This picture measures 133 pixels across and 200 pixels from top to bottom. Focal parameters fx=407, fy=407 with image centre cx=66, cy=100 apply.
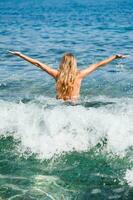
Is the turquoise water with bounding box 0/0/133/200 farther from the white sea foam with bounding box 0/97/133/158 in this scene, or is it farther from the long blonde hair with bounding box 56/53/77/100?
the long blonde hair with bounding box 56/53/77/100

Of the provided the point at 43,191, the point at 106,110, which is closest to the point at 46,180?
the point at 43,191

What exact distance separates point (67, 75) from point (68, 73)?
0.18 feet

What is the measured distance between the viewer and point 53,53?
23188 mm

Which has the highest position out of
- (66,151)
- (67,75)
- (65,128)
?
(67,75)

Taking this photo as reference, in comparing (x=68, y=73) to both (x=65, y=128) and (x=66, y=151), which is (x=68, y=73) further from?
(x=66, y=151)

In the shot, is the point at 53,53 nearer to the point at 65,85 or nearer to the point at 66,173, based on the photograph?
the point at 65,85

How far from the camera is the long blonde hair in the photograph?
9.73 meters

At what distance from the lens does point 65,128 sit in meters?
8.45

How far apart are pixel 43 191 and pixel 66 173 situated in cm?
77

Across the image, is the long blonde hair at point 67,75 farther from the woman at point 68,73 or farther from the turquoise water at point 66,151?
the turquoise water at point 66,151

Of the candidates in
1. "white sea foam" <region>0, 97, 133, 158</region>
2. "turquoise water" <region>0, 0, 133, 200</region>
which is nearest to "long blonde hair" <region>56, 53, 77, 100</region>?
"turquoise water" <region>0, 0, 133, 200</region>

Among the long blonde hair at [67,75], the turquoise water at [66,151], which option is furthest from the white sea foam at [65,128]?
the long blonde hair at [67,75]

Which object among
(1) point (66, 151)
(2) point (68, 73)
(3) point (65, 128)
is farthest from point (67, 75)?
(1) point (66, 151)

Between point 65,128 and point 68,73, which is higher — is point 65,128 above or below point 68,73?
below
